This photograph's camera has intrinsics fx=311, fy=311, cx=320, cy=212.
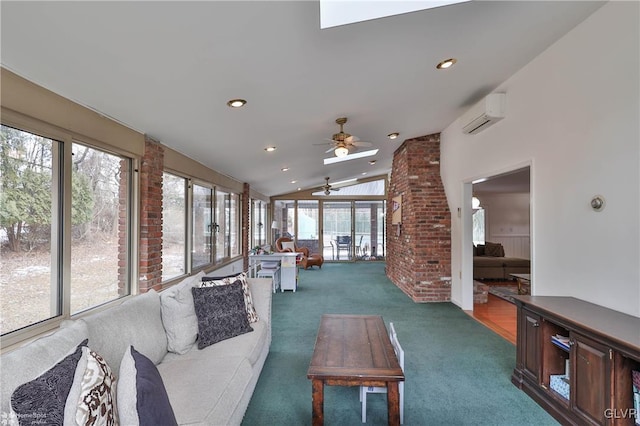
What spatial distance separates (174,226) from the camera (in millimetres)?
4113

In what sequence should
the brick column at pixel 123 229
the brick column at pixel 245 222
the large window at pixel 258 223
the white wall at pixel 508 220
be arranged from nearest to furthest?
the brick column at pixel 123 229
the brick column at pixel 245 222
the large window at pixel 258 223
the white wall at pixel 508 220

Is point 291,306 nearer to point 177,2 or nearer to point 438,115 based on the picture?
point 438,115

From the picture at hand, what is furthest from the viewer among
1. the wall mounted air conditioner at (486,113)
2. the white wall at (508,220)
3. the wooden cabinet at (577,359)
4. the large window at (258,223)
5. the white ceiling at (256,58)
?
the white wall at (508,220)

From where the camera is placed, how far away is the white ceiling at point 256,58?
5.14 ft

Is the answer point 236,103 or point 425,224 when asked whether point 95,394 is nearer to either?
point 236,103

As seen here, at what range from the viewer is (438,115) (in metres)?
4.47

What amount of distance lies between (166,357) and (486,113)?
13.4 feet

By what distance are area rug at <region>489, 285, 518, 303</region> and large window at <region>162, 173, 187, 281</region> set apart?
5.42 meters

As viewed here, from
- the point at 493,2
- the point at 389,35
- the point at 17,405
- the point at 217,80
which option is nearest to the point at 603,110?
the point at 493,2

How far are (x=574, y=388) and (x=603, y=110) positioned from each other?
2.01 meters

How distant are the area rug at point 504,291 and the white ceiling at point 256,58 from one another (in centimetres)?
371

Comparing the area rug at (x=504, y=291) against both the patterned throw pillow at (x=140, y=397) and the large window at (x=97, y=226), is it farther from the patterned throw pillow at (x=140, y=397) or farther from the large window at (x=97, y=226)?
the large window at (x=97, y=226)

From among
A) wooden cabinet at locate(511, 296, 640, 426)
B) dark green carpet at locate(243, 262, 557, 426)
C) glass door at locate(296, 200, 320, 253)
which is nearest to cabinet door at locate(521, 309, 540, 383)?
wooden cabinet at locate(511, 296, 640, 426)

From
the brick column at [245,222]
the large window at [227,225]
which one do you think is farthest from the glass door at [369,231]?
the large window at [227,225]
